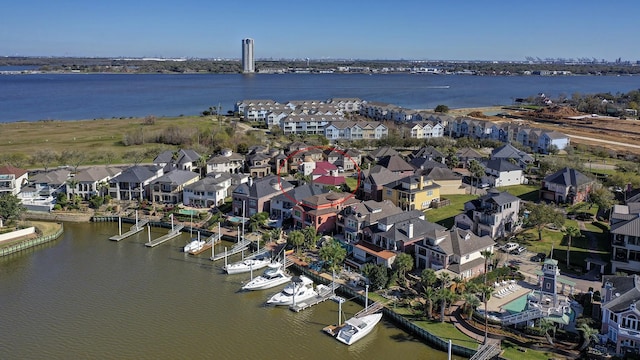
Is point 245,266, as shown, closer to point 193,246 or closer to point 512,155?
point 193,246

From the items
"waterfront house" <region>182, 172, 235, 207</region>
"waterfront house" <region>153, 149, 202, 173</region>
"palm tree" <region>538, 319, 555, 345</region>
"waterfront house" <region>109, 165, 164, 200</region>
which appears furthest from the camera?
"waterfront house" <region>153, 149, 202, 173</region>

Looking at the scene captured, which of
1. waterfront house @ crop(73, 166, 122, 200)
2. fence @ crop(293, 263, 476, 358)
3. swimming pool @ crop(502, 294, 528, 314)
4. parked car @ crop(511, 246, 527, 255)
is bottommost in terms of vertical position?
fence @ crop(293, 263, 476, 358)

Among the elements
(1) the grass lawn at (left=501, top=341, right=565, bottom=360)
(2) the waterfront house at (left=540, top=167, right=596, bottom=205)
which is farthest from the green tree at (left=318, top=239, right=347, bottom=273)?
(2) the waterfront house at (left=540, top=167, right=596, bottom=205)

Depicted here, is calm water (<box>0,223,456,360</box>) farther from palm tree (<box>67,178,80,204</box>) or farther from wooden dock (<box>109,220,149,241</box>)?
palm tree (<box>67,178,80,204</box>)

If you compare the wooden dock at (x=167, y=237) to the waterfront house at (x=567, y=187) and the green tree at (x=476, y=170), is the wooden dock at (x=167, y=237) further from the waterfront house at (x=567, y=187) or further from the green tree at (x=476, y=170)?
the waterfront house at (x=567, y=187)

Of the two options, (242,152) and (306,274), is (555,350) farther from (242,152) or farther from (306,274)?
(242,152)

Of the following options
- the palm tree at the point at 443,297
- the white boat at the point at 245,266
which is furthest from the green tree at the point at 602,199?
the white boat at the point at 245,266

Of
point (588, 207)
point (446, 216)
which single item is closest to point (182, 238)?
point (446, 216)

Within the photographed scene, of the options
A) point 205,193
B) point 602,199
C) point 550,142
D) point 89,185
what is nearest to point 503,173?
point 602,199
